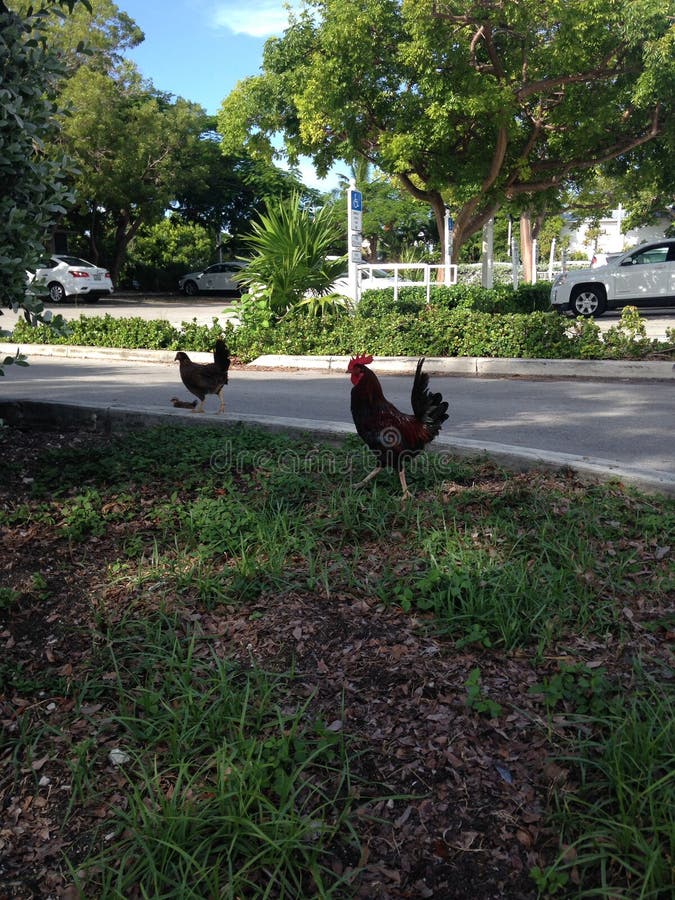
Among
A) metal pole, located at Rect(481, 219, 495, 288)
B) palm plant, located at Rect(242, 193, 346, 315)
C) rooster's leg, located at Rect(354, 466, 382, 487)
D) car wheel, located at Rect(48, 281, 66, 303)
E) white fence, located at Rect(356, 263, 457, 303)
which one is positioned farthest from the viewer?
car wheel, located at Rect(48, 281, 66, 303)

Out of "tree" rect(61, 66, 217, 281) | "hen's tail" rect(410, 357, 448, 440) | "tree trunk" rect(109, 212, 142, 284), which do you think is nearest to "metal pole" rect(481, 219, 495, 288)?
"tree" rect(61, 66, 217, 281)

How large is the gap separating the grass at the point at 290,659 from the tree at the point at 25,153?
48.7 inches

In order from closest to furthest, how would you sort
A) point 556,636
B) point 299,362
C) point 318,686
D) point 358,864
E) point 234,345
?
point 358,864, point 318,686, point 556,636, point 299,362, point 234,345

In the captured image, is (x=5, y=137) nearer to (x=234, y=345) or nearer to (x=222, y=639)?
(x=222, y=639)

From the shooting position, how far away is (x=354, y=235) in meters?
13.6

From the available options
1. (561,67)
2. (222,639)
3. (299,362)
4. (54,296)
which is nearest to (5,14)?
(222,639)

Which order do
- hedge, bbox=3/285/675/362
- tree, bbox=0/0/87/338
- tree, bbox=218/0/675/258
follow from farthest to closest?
tree, bbox=218/0/675/258 → hedge, bbox=3/285/675/362 → tree, bbox=0/0/87/338

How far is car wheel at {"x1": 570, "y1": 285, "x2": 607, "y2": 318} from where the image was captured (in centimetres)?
2002

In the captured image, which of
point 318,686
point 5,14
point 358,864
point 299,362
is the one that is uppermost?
point 5,14

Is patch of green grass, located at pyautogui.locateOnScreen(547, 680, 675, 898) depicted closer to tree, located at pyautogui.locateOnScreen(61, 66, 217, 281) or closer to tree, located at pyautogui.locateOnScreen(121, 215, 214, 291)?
tree, located at pyautogui.locateOnScreen(61, 66, 217, 281)

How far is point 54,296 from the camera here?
2578 cm

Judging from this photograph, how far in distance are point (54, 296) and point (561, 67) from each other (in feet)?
56.6

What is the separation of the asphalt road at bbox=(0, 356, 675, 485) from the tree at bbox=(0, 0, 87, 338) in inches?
80.9

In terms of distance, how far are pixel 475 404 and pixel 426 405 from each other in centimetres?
403
